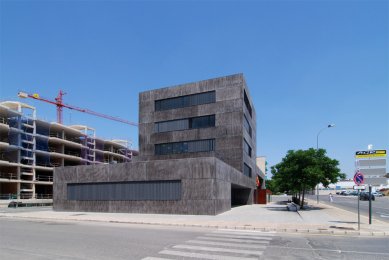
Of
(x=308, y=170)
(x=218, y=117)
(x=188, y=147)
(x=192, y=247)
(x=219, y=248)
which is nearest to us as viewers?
(x=219, y=248)

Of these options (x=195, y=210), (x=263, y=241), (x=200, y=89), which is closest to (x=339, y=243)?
(x=263, y=241)

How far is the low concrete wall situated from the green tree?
591cm

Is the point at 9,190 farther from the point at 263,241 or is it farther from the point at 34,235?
the point at 263,241

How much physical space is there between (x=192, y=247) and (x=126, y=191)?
66.9ft

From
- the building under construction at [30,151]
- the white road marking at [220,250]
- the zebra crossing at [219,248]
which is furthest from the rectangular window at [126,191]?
the building under construction at [30,151]

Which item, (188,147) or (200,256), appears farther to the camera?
(188,147)

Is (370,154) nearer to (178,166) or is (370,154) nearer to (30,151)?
(178,166)

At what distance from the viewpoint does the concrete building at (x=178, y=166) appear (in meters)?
28.5

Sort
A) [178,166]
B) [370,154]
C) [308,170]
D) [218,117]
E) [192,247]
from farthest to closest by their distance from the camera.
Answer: [218,117] < [308,170] < [178,166] < [370,154] < [192,247]

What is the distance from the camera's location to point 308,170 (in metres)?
32.6

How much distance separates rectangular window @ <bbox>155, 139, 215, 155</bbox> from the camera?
43.8 meters

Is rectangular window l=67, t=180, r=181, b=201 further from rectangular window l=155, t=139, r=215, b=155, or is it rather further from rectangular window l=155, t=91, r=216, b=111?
rectangular window l=155, t=91, r=216, b=111

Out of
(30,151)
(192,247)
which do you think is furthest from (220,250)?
(30,151)

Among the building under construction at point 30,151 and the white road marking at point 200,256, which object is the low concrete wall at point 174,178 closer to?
the white road marking at point 200,256
